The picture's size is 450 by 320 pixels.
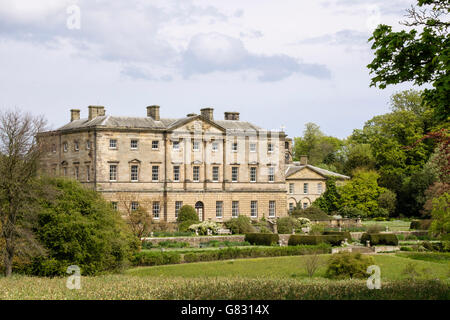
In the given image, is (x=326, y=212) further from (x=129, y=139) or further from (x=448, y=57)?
(x=448, y=57)

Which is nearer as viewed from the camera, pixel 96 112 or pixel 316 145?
pixel 96 112

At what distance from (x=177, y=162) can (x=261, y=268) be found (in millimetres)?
24155

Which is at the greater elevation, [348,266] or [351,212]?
[351,212]

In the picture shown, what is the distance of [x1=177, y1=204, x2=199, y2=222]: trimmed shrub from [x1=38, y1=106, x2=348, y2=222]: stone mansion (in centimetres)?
182

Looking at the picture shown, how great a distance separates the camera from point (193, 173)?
5656cm

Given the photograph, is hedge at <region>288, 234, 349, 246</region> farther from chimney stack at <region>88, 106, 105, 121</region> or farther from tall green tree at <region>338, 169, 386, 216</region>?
chimney stack at <region>88, 106, 105, 121</region>

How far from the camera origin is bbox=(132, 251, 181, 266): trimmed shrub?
115 ft

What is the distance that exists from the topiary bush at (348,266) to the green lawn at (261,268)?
1.43 metres

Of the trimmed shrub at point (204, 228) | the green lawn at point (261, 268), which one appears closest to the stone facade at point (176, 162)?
the trimmed shrub at point (204, 228)

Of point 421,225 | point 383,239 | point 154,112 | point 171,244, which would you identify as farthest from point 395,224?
point 171,244

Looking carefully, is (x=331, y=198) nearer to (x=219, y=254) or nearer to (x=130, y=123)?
(x=130, y=123)

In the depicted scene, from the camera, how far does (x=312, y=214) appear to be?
5788 centimetres
